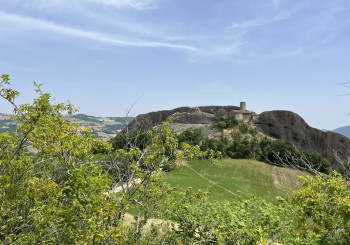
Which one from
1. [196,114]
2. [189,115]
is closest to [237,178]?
[196,114]

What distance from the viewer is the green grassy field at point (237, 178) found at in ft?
106

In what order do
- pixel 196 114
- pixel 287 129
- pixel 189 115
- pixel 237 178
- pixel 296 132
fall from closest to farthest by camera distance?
pixel 237 178 → pixel 296 132 → pixel 287 129 → pixel 196 114 → pixel 189 115

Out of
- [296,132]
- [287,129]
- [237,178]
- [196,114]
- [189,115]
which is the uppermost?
[196,114]

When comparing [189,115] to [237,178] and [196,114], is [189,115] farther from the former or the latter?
[237,178]

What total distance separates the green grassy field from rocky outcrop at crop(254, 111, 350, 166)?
19.0 m

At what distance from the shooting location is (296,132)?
58.9 meters

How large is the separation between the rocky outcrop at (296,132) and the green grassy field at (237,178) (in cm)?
1897

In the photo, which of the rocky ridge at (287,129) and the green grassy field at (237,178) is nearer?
the green grassy field at (237,178)

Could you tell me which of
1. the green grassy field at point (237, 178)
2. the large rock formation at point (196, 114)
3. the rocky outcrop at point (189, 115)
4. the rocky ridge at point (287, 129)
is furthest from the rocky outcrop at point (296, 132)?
the green grassy field at point (237, 178)

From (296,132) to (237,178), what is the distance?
99.6 feet

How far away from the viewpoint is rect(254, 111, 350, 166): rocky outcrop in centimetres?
5525

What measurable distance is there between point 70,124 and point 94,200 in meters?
3.96

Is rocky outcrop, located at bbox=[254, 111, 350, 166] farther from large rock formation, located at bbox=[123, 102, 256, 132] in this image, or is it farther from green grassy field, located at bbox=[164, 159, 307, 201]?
green grassy field, located at bbox=[164, 159, 307, 201]

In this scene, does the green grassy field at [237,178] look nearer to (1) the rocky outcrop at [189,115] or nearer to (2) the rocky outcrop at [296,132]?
(2) the rocky outcrop at [296,132]
